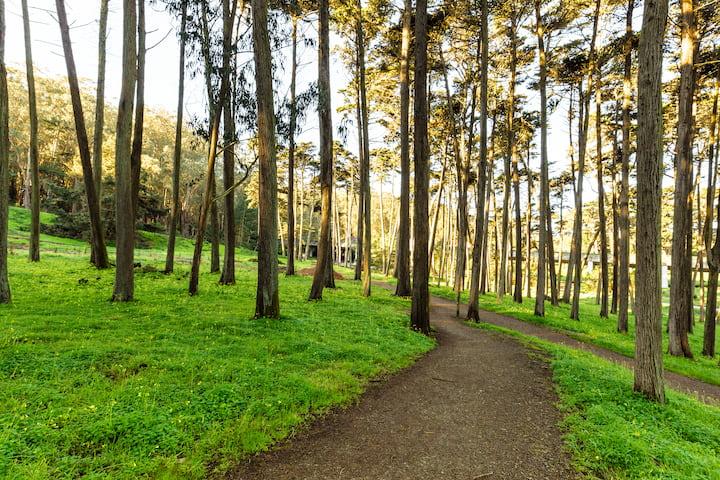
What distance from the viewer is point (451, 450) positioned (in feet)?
13.6

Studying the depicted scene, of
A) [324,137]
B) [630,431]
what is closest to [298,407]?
[630,431]

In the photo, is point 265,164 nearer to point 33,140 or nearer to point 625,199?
point 33,140

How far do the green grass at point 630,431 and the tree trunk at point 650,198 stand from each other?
0.55 meters

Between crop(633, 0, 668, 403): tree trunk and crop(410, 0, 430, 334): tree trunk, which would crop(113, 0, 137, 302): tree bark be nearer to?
crop(410, 0, 430, 334): tree trunk

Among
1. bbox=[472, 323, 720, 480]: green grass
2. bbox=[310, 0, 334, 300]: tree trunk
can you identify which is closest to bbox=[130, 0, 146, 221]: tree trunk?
bbox=[310, 0, 334, 300]: tree trunk

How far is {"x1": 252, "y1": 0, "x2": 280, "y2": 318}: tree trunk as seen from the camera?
9.15 metres

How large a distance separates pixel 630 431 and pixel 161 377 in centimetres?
651

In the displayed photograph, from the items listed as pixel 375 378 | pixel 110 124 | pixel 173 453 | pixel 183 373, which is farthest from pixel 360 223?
pixel 110 124

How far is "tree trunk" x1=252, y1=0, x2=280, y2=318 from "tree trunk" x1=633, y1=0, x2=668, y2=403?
8.01m

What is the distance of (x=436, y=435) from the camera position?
451cm

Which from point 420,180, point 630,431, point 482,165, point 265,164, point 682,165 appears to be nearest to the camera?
point 630,431

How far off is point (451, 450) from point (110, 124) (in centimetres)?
5553

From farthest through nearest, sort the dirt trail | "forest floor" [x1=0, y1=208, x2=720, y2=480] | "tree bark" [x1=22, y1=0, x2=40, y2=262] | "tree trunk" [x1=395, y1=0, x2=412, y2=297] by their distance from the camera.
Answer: "tree bark" [x1=22, y1=0, x2=40, y2=262]
"tree trunk" [x1=395, y1=0, x2=412, y2=297]
the dirt trail
"forest floor" [x1=0, y1=208, x2=720, y2=480]

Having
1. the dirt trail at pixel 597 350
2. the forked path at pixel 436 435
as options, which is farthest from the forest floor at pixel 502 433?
the dirt trail at pixel 597 350
